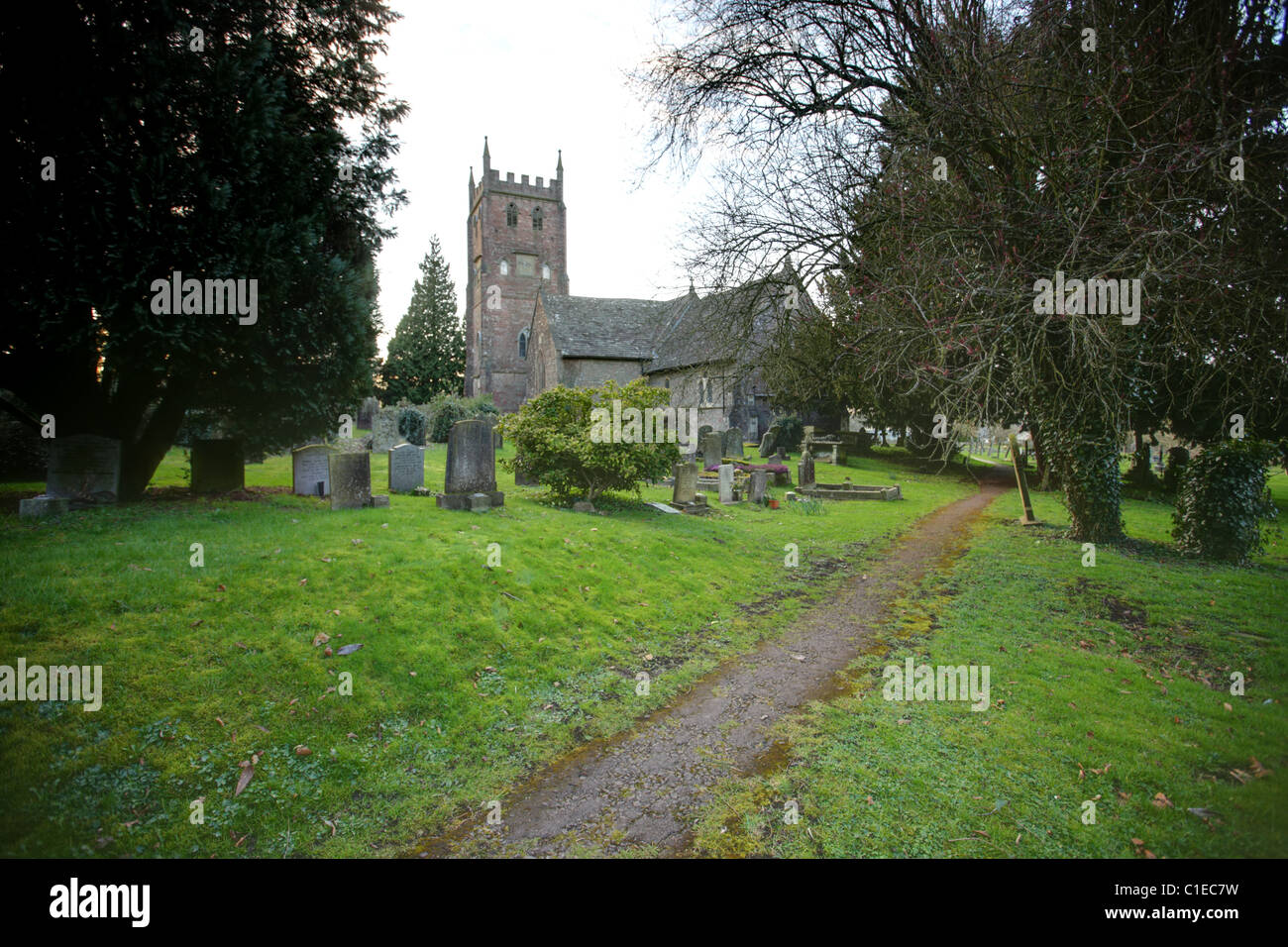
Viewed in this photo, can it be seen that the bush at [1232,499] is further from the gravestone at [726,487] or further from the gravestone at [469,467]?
the gravestone at [469,467]

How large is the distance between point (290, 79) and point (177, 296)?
4698 mm

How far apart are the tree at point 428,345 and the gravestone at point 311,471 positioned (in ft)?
128

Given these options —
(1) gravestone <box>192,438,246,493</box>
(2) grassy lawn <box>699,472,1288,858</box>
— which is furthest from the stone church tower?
(2) grassy lawn <box>699,472,1288,858</box>

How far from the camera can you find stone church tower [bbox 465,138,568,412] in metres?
48.8

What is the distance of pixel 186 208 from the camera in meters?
8.77

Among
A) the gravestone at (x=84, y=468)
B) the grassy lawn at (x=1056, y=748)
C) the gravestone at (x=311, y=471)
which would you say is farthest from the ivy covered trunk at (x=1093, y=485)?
the gravestone at (x=84, y=468)

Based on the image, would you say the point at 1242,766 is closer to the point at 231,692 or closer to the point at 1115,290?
the point at 1115,290

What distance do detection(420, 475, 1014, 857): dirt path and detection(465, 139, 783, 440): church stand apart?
19.2 ft

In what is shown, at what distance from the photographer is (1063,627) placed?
300 inches

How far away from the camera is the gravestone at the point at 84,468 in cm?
930

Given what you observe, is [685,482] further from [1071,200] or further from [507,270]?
[507,270]

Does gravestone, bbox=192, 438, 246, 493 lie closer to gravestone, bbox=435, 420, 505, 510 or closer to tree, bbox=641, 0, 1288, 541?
gravestone, bbox=435, 420, 505, 510

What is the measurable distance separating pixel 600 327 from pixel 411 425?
16.0m

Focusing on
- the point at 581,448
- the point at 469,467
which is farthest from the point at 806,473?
the point at 469,467
